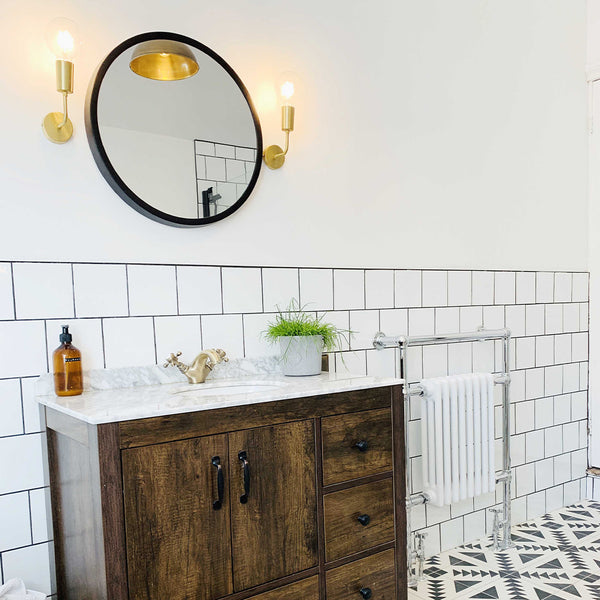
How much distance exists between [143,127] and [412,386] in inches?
54.2

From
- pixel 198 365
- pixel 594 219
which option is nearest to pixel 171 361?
pixel 198 365

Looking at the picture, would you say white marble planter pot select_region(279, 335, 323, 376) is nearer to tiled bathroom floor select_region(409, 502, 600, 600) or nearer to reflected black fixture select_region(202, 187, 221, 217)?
reflected black fixture select_region(202, 187, 221, 217)

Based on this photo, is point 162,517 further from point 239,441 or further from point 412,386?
point 412,386

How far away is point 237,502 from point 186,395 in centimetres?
31

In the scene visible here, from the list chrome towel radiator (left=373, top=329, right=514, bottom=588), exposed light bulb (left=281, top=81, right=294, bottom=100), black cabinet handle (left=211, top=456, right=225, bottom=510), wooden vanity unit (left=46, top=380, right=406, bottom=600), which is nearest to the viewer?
wooden vanity unit (left=46, top=380, right=406, bottom=600)

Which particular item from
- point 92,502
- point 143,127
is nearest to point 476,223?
point 143,127

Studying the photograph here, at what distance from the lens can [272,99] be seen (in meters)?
1.99

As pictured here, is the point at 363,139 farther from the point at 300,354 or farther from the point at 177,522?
the point at 177,522

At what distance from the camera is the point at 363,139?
2.24 metres

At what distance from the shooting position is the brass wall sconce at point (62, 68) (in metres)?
1.51

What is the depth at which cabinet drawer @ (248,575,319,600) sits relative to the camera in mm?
1402

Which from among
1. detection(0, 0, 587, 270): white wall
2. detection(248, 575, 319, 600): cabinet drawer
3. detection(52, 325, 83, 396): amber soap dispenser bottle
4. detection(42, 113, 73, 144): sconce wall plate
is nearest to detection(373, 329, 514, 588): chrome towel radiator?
detection(0, 0, 587, 270): white wall

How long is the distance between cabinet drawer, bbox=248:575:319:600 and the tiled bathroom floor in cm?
73

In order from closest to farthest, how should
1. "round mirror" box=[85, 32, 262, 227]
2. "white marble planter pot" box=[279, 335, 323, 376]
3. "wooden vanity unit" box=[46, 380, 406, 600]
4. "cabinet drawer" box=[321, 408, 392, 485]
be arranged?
"wooden vanity unit" box=[46, 380, 406, 600]
"cabinet drawer" box=[321, 408, 392, 485]
"round mirror" box=[85, 32, 262, 227]
"white marble planter pot" box=[279, 335, 323, 376]
